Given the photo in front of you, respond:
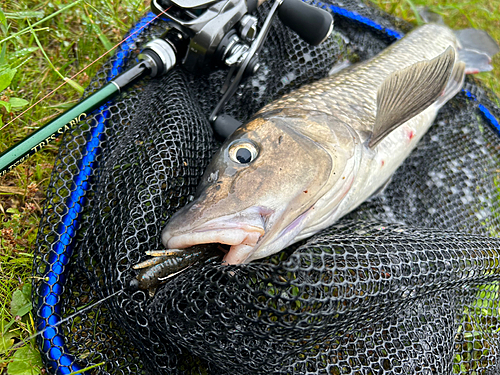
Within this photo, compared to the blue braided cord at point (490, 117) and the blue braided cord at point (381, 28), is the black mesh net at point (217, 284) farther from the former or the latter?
the blue braided cord at point (490, 117)

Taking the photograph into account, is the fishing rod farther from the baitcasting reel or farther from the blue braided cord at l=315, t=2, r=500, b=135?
the blue braided cord at l=315, t=2, r=500, b=135

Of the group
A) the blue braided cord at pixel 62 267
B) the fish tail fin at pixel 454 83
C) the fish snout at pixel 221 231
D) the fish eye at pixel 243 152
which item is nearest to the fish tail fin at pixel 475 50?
the fish tail fin at pixel 454 83

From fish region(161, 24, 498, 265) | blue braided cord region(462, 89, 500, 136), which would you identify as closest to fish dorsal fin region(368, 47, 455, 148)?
fish region(161, 24, 498, 265)

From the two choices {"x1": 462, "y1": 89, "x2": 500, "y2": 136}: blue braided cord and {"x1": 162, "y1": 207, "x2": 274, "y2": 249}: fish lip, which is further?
{"x1": 462, "y1": 89, "x2": 500, "y2": 136}: blue braided cord

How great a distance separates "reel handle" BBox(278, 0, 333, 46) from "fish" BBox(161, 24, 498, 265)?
0.86ft

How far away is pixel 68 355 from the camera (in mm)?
1369

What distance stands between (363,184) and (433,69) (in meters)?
0.81

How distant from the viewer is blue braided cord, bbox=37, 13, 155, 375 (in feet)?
4.48

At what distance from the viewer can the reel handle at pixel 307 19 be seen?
1859mm

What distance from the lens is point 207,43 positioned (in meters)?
1.67

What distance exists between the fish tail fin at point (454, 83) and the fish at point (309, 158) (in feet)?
0.31

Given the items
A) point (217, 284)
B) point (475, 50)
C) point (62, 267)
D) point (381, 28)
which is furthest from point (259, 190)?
point (475, 50)

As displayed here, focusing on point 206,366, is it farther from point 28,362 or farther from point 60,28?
point 60,28

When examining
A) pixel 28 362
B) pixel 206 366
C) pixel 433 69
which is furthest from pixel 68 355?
pixel 433 69
